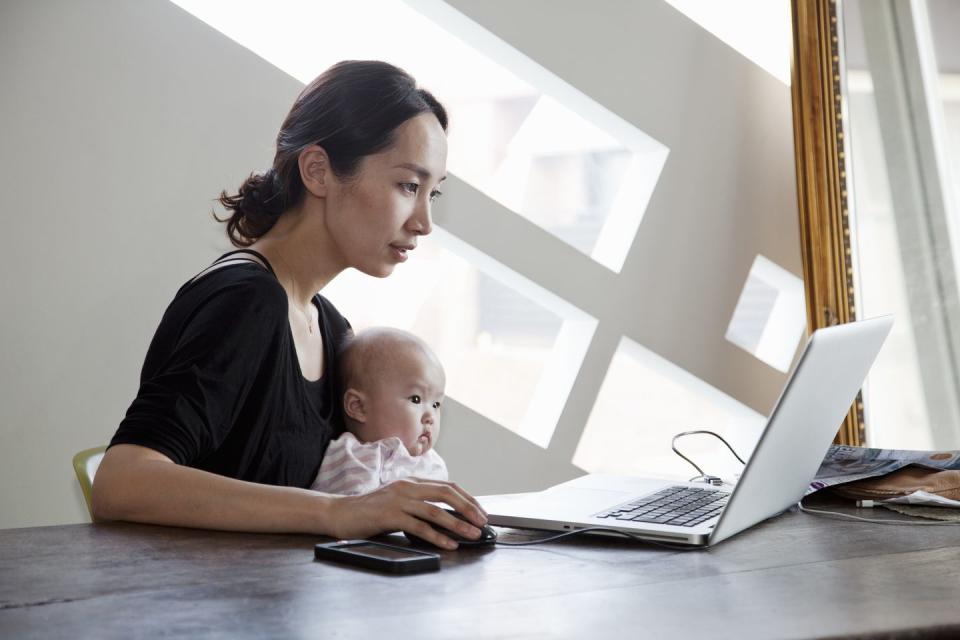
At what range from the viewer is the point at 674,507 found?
143cm

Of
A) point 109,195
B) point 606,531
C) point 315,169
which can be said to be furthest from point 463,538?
point 109,195

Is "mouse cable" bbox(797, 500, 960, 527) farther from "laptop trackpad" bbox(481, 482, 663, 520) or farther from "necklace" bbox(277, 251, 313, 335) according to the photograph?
"necklace" bbox(277, 251, 313, 335)

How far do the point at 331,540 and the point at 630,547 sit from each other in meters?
0.37

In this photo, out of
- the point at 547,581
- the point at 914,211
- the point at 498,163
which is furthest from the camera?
the point at 498,163

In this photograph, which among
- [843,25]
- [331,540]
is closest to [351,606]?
[331,540]


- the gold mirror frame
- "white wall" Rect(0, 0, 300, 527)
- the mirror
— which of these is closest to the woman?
"white wall" Rect(0, 0, 300, 527)

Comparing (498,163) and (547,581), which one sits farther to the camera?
(498,163)

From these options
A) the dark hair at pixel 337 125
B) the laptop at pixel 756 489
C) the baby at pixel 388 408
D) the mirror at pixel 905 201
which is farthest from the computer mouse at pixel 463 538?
the mirror at pixel 905 201

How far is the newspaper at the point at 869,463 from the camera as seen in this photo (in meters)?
1.65

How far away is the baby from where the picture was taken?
177 cm

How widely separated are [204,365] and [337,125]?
53 cm

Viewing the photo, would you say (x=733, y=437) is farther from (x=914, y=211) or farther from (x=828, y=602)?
(x=828, y=602)

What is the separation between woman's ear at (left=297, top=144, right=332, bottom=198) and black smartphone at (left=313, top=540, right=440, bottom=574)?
32.0 inches

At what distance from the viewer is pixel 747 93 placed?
3535 millimetres
